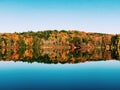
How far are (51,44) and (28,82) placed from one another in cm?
10710

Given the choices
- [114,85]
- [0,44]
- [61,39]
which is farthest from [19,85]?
[61,39]

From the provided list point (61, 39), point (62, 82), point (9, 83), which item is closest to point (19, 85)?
point (9, 83)

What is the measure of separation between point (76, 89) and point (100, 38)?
113m

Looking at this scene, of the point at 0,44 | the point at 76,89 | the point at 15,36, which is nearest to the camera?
the point at 76,89

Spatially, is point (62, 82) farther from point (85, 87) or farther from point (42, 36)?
point (42, 36)

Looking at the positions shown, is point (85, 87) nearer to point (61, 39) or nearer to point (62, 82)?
point (62, 82)

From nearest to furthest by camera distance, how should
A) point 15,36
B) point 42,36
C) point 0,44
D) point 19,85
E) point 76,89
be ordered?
point 76,89, point 19,85, point 0,44, point 15,36, point 42,36

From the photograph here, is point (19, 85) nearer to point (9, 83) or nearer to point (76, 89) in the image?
point (9, 83)

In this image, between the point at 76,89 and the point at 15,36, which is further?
the point at 15,36

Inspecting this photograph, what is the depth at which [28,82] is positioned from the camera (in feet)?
76.1

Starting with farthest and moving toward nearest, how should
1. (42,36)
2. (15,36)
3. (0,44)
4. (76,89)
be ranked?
1. (42,36)
2. (15,36)
3. (0,44)
4. (76,89)

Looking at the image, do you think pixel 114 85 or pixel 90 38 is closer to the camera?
pixel 114 85

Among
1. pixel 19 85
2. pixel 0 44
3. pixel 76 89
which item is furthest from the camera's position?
pixel 0 44

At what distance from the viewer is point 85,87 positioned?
2125cm
